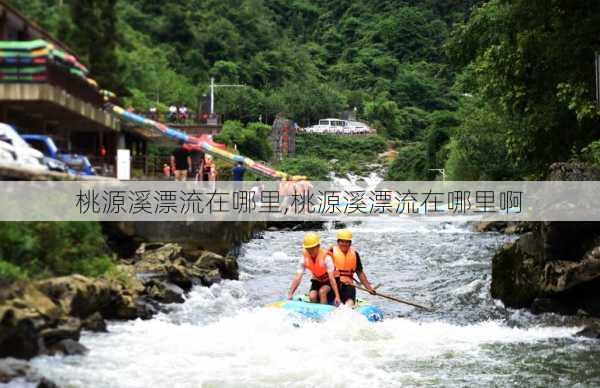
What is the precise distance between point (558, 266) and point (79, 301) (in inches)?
306

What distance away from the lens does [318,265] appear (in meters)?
14.8

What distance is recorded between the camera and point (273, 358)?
1134 centimetres

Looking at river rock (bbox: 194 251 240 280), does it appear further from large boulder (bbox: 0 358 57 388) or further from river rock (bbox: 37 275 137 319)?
large boulder (bbox: 0 358 57 388)

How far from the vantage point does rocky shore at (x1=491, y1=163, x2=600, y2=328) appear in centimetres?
1390

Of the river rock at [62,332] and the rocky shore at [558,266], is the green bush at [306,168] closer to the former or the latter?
the rocky shore at [558,266]

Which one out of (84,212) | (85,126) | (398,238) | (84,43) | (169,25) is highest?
(169,25)

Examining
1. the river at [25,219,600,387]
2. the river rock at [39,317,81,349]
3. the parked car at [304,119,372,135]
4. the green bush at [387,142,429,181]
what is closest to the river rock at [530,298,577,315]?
the river at [25,219,600,387]

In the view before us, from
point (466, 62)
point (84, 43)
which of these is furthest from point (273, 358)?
point (84, 43)

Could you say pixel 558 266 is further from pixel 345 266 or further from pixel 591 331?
pixel 345 266

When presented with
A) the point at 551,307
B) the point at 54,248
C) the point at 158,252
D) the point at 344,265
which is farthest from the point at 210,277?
the point at 551,307

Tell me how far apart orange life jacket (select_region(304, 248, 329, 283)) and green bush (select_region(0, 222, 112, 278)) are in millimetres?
3471

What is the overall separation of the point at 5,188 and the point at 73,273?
1819 millimetres

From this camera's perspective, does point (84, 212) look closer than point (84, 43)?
Yes

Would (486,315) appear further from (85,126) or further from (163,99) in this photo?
(163,99)
